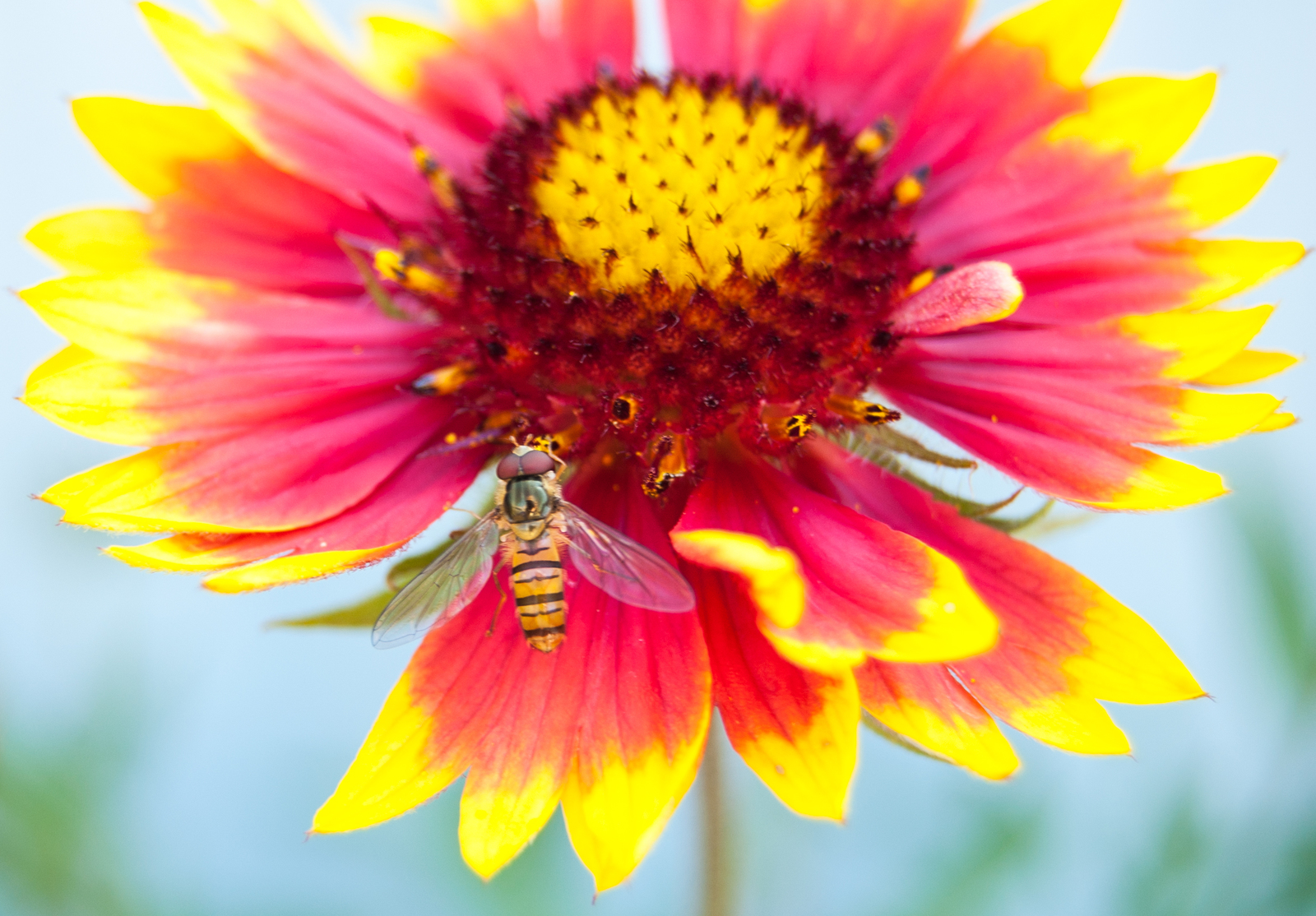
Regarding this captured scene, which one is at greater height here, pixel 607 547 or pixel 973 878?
pixel 607 547

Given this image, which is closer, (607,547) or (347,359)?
(607,547)

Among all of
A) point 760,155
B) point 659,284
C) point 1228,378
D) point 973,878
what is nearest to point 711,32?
point 760,155

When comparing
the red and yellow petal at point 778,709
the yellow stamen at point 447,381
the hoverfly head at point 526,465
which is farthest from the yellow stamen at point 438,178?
the red and yellow petal at point 778,709

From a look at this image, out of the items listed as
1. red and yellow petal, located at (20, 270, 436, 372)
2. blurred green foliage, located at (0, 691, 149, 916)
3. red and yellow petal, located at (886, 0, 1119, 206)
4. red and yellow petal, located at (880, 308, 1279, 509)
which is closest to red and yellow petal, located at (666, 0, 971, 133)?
red and yellow petal, located at (886, 0, 1119, 206)

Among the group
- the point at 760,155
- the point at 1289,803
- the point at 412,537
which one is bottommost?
the point at 1289,803

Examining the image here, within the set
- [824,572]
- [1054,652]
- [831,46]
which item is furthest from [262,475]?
[831,46]

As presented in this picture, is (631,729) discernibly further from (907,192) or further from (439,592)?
(907,192)

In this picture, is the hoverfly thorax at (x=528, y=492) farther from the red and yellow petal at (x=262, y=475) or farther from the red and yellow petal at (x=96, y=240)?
the red and yellow petal at (x=96, y=240)

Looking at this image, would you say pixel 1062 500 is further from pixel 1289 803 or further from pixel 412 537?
pixel 1289 803
